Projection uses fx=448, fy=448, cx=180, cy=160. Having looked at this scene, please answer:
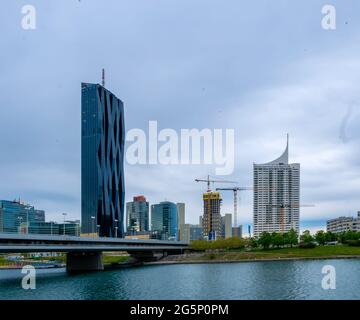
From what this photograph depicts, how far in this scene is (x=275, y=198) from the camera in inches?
3514

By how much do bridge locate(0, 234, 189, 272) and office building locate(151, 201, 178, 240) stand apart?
24.2 feet

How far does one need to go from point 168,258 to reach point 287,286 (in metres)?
53.0

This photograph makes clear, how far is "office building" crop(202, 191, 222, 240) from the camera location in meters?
106

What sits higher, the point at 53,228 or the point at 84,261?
the point at 53,228

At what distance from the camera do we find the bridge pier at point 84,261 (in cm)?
5722

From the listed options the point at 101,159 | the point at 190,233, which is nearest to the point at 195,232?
the point at 190,233

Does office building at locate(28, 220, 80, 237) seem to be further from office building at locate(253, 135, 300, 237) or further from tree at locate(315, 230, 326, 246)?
tree at locate(315, 230, 326, 246)

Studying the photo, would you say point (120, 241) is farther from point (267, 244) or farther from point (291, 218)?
point (291, 218)

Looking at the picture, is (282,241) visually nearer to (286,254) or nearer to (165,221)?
(286,254)

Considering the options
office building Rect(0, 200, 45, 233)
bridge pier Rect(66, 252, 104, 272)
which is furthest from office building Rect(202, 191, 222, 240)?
bridge pier Rect(66, 252, 104, 272)

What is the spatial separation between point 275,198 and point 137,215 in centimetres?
3721

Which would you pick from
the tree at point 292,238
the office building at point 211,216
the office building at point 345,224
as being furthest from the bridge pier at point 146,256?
the office building at point 345,224

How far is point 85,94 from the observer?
7938 cm
